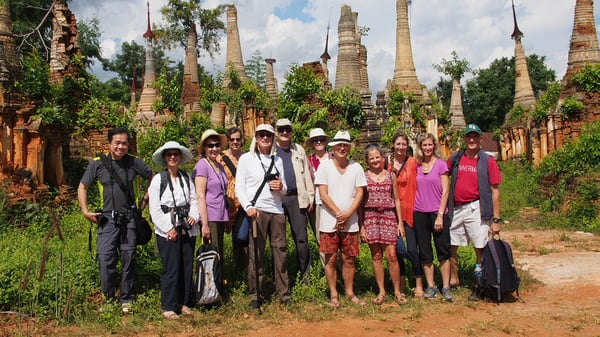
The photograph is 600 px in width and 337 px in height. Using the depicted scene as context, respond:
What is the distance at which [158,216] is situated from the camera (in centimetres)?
446

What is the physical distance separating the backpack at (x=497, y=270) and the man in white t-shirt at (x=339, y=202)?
1.24 m

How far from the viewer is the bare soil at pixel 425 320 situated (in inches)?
165

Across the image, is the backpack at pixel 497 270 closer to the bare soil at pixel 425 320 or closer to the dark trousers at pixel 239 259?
the bare soil at pixel 425 320

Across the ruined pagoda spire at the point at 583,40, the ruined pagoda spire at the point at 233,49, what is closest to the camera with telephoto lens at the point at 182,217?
the ruined pagoda spire at the point at 583,40

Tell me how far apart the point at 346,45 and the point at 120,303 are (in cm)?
935

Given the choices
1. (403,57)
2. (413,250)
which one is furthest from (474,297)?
(403,57)

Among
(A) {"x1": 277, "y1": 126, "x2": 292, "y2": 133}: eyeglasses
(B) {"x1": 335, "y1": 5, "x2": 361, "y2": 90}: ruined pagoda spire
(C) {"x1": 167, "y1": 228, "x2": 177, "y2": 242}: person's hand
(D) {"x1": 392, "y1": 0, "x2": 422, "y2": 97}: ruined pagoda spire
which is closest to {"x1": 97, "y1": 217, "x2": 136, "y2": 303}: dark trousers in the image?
(C) {"x1": 167, "y1": 228, "x2": 177, "y2": 242}: person's hand

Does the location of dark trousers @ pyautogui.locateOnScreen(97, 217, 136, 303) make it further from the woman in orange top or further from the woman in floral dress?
the woman in orange top

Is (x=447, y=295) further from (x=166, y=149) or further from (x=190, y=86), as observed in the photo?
(x=190, y=86)

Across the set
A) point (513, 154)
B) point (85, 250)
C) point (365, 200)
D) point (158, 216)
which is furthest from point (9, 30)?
point (513, 154)

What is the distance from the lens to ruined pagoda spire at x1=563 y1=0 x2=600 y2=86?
14469 millimetres

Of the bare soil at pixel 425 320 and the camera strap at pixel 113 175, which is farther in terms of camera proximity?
the camera strap at pixel 113 175

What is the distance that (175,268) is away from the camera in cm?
452

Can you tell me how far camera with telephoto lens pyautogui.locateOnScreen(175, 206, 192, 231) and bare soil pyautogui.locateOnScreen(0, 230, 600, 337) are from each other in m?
0.82
